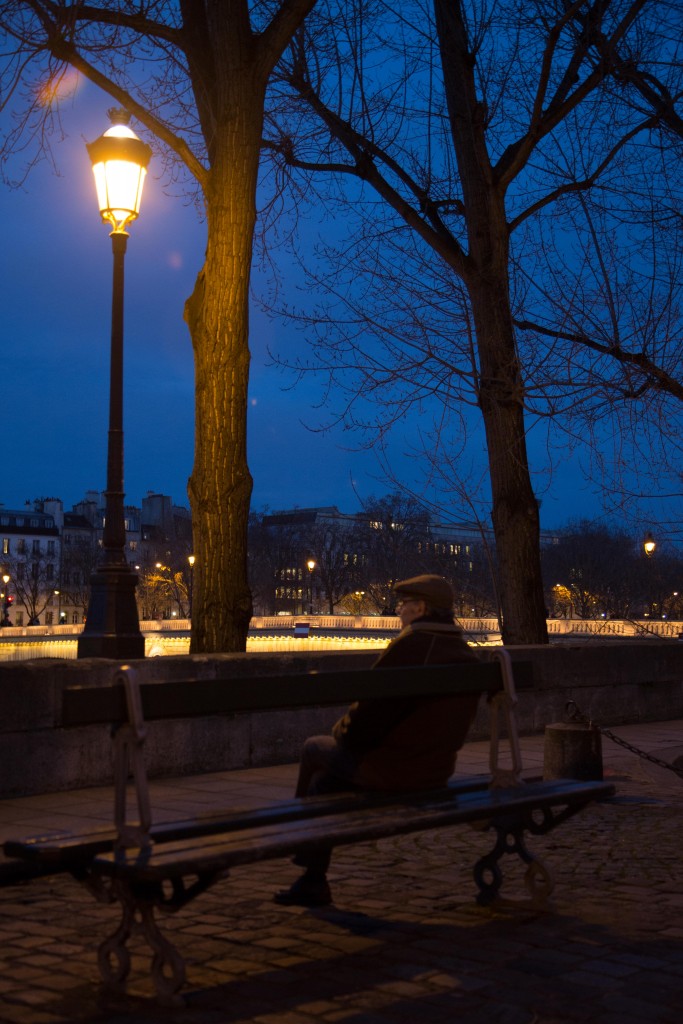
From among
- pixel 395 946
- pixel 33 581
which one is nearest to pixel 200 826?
pixel 395 946

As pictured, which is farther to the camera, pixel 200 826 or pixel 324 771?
pixel 324 771

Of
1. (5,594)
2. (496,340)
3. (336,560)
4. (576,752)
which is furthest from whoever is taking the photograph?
(5,594)

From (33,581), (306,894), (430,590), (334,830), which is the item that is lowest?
(306,894)

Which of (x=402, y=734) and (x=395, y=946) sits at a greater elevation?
(x=402, y=734)

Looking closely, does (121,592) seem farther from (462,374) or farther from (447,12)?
(447,12)

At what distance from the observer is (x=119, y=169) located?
11.3 metres

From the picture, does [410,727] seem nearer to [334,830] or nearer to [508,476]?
[334,830]

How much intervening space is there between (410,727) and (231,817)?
0.88 metres

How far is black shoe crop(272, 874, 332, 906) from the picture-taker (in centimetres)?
539

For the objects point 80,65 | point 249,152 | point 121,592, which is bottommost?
point 121,592

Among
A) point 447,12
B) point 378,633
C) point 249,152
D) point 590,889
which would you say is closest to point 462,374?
point 249,152

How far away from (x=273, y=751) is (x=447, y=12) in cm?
869

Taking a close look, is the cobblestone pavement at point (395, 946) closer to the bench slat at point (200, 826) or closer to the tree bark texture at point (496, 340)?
the bench slat at point (200, 826)

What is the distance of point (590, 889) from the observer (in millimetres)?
5758
